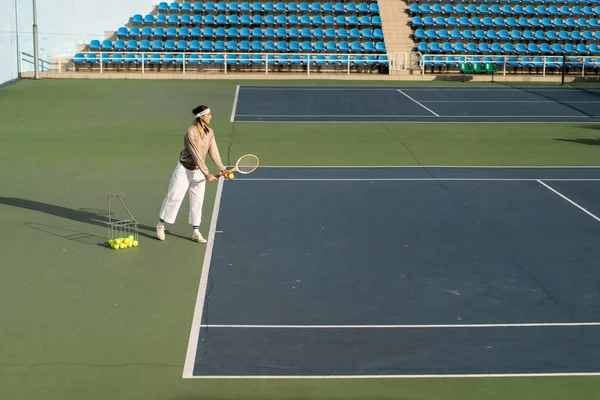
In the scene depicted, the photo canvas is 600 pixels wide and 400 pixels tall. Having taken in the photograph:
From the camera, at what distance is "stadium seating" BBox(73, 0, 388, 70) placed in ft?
121

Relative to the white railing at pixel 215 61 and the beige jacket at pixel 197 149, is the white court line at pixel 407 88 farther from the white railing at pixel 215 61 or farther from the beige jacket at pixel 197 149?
the beige jacket at pixel 197 149

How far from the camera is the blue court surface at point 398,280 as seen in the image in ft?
27.3

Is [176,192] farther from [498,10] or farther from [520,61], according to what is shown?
[498,10]

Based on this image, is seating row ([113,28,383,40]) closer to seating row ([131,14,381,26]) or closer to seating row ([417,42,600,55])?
seating row ([131,14,381,26])

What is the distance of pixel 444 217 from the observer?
1357cm

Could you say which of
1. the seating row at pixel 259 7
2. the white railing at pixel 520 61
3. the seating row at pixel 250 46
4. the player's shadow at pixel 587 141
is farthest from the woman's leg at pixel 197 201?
the seating row at pixel 259 7

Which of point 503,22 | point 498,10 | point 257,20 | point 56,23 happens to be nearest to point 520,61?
point 503,22

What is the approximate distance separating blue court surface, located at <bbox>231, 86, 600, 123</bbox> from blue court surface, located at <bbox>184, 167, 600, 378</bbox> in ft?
29.3

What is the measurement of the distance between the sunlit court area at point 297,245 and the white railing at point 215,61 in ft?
18.4

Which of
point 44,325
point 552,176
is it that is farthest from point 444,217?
point 44,325

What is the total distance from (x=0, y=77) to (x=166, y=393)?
2539 cm

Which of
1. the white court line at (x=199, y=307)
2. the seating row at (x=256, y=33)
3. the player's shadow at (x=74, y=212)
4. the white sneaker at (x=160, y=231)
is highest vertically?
the seating row at (x=256, y=33)

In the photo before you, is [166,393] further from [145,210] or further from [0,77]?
[0,77]

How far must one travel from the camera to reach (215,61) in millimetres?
36812
